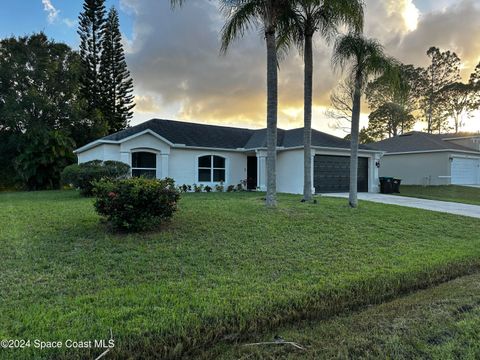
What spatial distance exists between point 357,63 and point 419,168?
17785mm

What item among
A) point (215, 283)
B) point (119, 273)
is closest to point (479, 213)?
point (215, 283)

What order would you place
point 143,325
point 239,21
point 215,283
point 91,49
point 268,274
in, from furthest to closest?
point 91,49, point 239,21, point 268,274, point 215,283, point 143,325

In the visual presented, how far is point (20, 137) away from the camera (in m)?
23.7

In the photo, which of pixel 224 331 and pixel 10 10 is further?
pixel 10 10

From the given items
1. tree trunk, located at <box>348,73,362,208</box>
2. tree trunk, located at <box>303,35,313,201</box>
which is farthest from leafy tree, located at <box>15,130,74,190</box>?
tree trunk, located at <box>348,73,362,208</box>

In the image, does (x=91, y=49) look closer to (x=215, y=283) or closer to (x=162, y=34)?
(x=162, y=34)

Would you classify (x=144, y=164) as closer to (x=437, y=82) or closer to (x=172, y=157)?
(x=172, y=157)

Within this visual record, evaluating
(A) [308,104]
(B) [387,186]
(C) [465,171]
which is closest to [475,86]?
(C) [465,171]

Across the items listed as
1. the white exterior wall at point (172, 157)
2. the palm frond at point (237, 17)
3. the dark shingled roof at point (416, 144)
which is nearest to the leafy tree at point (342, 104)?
the palm frond at point (237, 17)

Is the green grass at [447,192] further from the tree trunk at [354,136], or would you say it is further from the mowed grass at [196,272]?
the mowed grass at [196,272]

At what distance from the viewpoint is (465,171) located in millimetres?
25609

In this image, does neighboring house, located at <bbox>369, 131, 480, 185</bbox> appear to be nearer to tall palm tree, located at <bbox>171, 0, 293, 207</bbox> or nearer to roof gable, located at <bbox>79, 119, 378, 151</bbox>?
roof gable, located at <bbox>79, 119, 378, 151</bbox>

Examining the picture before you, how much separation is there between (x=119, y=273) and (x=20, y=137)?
2393cm

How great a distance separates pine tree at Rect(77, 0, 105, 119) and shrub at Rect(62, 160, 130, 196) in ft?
54.4
